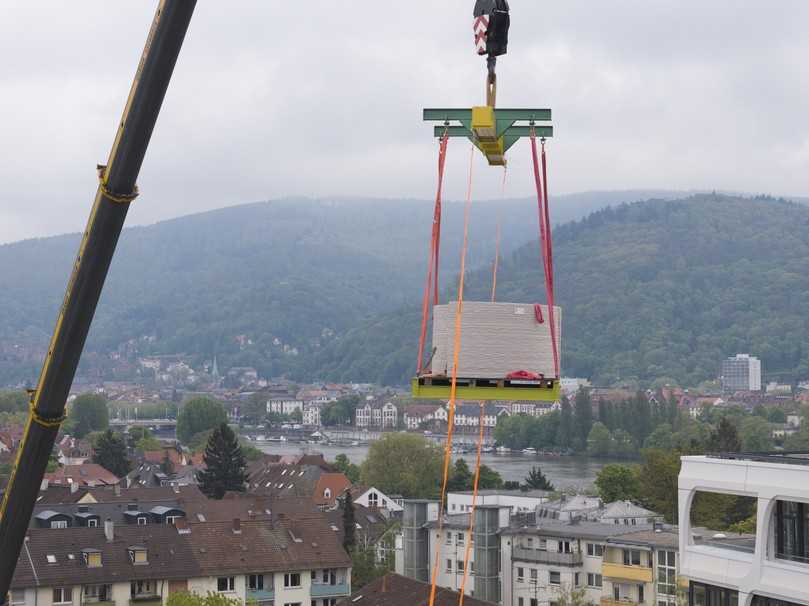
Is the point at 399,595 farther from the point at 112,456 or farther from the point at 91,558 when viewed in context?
the point at 112,456

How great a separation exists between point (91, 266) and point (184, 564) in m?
41.8

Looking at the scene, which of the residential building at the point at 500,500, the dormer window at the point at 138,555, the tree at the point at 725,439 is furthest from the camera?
the tree at the point at 725,439

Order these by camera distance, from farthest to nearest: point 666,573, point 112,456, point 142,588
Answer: point 112,456 → point 666,573 → point 142,588

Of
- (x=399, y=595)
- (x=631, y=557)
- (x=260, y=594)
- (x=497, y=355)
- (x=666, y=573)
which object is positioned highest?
(x=497, y=355)

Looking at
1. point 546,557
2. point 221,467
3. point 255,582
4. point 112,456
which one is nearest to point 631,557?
point 546,557

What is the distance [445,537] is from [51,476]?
151 ft

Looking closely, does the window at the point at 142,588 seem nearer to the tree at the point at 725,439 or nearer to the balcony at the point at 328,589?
the balcony at the point at 328,589

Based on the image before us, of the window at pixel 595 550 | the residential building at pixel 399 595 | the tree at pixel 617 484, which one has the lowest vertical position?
the residential building at pixel 399 595

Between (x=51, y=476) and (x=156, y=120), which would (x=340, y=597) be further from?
(x=51, y=476)

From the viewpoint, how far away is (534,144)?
1477cm

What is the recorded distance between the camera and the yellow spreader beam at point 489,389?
15.5m

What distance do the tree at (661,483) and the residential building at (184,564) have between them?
32.3 metres

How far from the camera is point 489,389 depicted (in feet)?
51.1

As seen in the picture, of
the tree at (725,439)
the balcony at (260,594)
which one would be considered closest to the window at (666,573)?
the balcony at (260,594)
